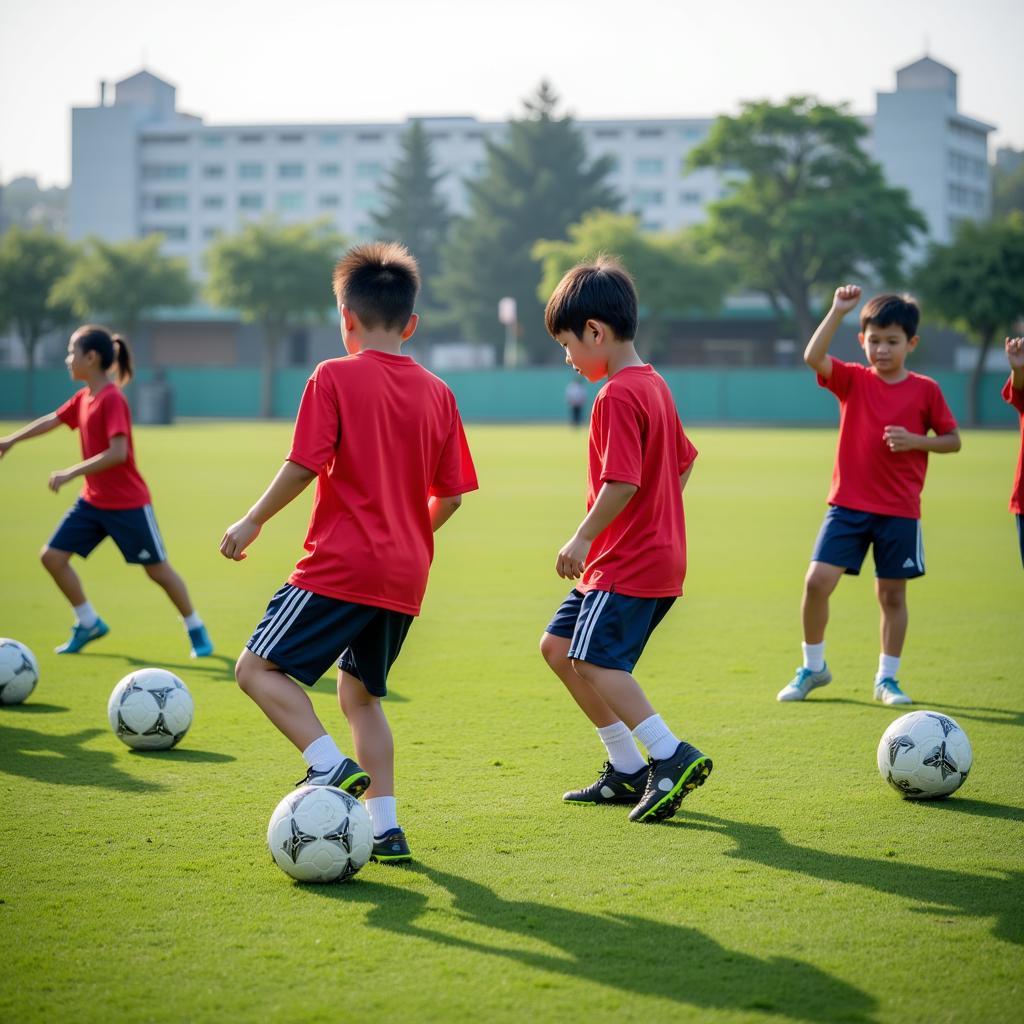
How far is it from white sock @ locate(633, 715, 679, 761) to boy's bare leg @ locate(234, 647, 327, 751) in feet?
3.95

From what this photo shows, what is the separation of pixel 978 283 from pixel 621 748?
5706cm

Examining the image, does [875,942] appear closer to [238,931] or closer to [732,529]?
[238,931]

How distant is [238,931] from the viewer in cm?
390

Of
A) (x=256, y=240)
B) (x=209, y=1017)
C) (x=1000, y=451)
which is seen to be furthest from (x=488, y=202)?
(x=209, y=1017)

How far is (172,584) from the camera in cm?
834

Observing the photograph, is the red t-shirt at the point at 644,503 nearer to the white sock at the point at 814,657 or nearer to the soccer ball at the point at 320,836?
the soccer ball at the point at 320,836

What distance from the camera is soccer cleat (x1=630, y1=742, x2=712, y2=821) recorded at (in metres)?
4.89

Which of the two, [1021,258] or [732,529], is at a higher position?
[1021,258]

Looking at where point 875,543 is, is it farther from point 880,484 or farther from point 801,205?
point 801,205

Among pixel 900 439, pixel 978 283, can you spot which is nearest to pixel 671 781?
pixel 900 439

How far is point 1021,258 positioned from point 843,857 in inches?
2296

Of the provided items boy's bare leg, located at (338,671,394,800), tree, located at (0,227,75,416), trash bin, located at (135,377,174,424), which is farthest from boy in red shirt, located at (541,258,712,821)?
tree, located at (0,227,75,416)

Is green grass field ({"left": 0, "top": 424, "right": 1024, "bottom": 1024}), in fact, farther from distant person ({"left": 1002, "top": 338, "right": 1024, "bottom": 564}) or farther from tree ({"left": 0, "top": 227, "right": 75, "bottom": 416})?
tree ({"left": 0, "top": 227, "right": 75, "bottom": 416})

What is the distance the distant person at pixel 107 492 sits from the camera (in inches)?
323
